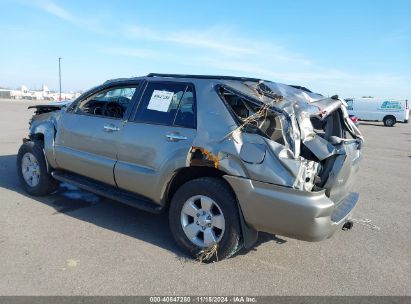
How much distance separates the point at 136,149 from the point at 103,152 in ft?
1.96

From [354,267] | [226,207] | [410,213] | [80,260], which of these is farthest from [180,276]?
[410,213]

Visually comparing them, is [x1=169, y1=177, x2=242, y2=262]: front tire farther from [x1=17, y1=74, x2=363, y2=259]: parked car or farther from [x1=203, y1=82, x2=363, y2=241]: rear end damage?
[x1=203, y1=82, x2=363, y2=241]: rear end damage

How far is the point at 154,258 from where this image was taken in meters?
3.86

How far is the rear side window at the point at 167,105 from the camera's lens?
405 cm

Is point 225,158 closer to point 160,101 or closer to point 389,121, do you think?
point 160,101

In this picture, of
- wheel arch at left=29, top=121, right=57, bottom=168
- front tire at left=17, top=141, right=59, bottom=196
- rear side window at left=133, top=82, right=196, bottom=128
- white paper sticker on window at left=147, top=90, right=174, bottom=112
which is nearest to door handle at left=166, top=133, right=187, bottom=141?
rear side window at left=133, top=82, right=196, bottom=128

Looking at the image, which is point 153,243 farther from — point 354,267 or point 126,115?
point 354,267

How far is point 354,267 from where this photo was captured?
3865 millimetres

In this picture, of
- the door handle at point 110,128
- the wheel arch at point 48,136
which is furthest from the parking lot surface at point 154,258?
the door handle at point 110,128

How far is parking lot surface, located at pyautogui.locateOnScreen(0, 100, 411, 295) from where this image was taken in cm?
336

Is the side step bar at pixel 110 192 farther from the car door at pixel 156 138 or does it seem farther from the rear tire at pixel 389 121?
the rear tire at pixel 389 121

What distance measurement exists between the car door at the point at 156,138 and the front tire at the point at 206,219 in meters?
0.28

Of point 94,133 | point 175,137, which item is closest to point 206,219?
point 175,137

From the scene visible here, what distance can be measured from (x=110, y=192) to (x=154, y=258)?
1099 mm
